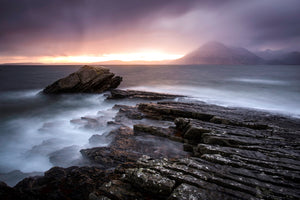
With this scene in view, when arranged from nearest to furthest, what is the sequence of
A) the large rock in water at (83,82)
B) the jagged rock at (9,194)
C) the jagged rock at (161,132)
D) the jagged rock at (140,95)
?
1. the jagged rock at (9,194)
2. the jagged rock at (161,132)
3. the jagged rock at (140,95)
4. the large rock in water at (83,82)

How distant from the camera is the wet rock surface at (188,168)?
4066mm

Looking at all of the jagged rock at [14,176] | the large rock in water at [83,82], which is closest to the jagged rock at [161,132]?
the jagged rock at [14,176]

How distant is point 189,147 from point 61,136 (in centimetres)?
921

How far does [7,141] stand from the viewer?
37.4 ft

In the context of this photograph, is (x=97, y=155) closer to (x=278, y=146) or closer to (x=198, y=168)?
(x=198, y=168)

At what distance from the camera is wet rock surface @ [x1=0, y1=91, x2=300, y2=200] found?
4066 millimetres

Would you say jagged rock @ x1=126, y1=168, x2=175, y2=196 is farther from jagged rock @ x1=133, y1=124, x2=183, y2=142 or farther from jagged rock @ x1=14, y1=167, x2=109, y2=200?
jagged rock @ x1=133, y1=124, x2=183, y2=142

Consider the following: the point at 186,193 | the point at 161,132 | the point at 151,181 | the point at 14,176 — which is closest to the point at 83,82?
the point at 14,176

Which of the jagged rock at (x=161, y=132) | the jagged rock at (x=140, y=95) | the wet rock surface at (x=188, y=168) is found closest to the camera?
the wet rock surface at (x=188, y=168)

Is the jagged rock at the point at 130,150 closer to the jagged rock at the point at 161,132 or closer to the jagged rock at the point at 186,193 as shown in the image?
the jagged rock at the point at 161,132

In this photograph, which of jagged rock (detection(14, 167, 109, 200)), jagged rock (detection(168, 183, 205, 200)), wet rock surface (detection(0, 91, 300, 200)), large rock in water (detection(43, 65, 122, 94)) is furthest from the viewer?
large rock in water (detection(43, 65, 122, 94))

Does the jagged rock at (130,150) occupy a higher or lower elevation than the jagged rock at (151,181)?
lower

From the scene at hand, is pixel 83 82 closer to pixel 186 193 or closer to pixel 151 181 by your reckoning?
pixel 151 181

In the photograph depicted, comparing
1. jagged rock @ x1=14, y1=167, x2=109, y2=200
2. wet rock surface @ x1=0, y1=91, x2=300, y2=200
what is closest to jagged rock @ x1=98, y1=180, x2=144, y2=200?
wet rock surface @ x1=0, y1=91, x2=300, y2=200
